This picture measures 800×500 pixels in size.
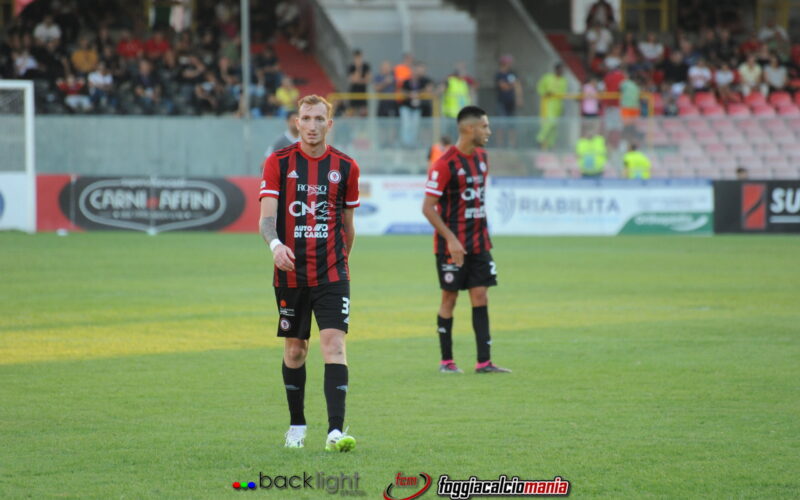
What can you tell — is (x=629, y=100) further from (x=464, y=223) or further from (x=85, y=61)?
(x=464, y=223)

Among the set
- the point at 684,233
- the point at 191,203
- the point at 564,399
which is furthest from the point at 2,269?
the point at 684,233

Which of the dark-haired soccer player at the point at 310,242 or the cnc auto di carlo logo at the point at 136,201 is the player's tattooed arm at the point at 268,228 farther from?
the cnc auto di carlo logo at the point at 136,201

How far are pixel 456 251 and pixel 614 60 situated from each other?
26802 mm

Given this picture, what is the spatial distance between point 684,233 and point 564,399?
20681 millimetres

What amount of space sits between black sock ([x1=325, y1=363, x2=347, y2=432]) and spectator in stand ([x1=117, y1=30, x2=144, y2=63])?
26052 millimetres

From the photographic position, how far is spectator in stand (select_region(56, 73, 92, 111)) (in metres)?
29.2

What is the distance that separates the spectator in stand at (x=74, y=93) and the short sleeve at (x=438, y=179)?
20951 mm

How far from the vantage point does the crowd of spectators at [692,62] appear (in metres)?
34.5

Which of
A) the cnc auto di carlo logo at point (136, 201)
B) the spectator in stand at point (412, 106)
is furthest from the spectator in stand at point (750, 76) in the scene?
the cnc auto di carlo logo at point (136, 201)

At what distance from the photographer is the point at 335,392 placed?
656cm

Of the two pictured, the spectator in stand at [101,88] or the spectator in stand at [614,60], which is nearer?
the spectator in stand at [101,88]

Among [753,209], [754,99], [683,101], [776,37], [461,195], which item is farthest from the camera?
[776,37]

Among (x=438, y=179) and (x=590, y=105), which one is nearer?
(x=438, y=179)

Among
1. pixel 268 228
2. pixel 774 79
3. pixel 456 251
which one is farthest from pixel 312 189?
pixel 774 79
